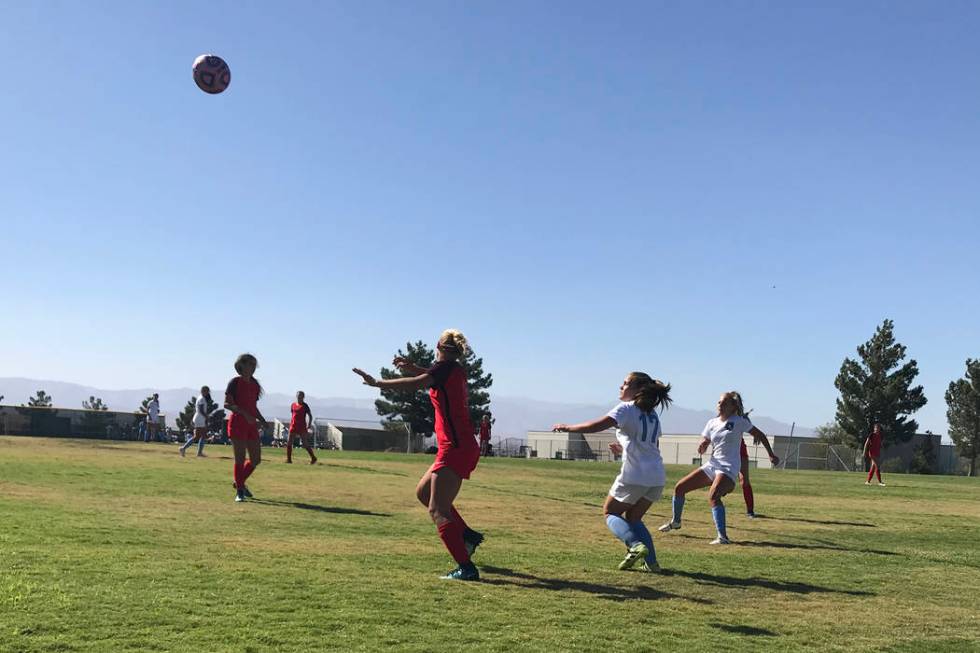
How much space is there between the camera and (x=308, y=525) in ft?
36.9

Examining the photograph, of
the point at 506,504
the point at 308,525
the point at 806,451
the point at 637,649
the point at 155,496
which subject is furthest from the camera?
the point at 806,451

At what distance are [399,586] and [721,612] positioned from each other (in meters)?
2.53

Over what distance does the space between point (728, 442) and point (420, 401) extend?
85400mm

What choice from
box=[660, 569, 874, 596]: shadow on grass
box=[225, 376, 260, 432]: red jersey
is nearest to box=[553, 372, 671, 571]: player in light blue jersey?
box=[660, 569, 874, 596]: shadow on grass

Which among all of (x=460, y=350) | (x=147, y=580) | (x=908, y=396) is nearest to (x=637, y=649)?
(x=460, y=350)

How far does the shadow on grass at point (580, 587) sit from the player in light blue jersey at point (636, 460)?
0.73 m

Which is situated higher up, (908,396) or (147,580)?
(908,396)

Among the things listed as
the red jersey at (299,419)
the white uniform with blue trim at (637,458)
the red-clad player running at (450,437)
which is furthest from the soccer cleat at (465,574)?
the red jersey at (299,419)

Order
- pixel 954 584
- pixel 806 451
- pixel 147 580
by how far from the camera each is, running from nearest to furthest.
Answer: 1. pixel 147 580
2. pixel 954 584
3. pixel 806 451

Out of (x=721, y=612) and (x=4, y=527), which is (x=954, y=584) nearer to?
(x=721, y=612)

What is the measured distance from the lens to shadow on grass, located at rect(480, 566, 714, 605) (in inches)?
297

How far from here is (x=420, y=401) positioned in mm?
96625

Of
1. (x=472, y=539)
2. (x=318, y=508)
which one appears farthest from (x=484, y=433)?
(x=472, y=539)

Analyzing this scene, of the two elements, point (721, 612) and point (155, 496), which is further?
point (155, 496)
